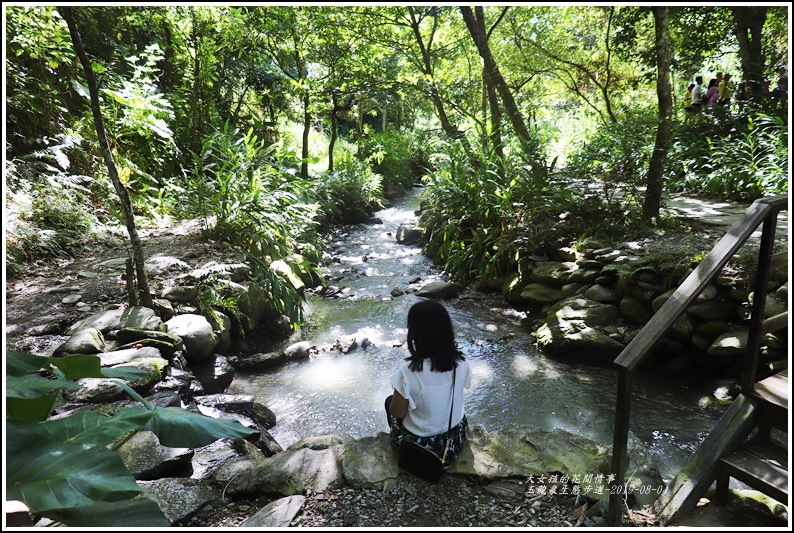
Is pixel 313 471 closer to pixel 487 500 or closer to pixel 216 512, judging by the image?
pixel 216 512

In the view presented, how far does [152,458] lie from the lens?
231 centimetres

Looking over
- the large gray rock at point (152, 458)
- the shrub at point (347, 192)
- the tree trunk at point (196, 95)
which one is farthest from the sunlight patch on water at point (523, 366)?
the tree trunk at point (196, 95)

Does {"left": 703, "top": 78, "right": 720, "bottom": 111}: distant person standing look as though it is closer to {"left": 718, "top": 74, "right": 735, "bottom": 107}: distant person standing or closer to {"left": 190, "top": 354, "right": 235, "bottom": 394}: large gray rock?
{"left": 718, "top": 74, "right": 735, "bottom": 107}: distant person standing

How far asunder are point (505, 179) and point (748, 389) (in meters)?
5.39

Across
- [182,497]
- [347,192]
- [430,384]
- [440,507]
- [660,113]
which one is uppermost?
[660,113]

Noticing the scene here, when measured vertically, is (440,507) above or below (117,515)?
below

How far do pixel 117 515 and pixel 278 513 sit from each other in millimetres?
820

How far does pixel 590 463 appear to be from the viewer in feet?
7.67

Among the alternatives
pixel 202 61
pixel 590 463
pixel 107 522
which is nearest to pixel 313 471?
pixel 107 522

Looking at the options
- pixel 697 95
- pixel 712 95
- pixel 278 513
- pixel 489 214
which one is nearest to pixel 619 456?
pixel 278 513

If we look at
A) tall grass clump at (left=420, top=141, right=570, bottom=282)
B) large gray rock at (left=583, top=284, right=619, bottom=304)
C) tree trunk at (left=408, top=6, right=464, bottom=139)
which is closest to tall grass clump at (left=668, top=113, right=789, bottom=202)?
tall grass clump at (left=420, top=141, right=570, bottom=282)

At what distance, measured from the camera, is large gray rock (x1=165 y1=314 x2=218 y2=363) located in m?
3.97

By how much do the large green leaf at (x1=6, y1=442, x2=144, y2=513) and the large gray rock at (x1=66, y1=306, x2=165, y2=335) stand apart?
2.66m

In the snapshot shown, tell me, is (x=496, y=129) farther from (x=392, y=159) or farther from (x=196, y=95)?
(x=392, y=159)
